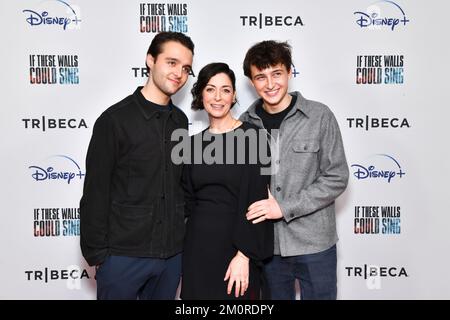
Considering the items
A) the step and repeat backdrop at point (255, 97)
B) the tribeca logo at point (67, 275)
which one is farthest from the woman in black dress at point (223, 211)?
the tribeca logo at point (67, 275)

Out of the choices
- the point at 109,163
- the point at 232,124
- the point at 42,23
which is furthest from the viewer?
the point at 42,23

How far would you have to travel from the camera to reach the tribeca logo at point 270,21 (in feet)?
7.63

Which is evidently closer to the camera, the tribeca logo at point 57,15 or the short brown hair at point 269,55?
the short brown hair at point 269,55

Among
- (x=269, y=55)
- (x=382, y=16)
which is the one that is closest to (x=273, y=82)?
(x=269, y=55)

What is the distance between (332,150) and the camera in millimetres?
1773

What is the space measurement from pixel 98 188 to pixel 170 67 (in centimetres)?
56

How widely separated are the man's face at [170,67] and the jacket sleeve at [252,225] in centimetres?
46

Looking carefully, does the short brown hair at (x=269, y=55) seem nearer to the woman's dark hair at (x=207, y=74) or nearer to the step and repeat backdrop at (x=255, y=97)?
the woman's dark hair at (x=207, y=74)

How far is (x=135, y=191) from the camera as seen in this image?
1.71m

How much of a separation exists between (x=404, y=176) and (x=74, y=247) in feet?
6.24

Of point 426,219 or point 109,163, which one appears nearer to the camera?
point 109,163

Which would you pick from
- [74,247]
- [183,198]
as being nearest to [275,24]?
[183,198]
